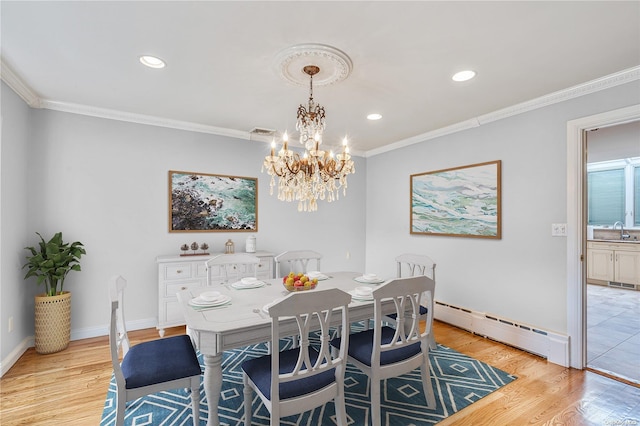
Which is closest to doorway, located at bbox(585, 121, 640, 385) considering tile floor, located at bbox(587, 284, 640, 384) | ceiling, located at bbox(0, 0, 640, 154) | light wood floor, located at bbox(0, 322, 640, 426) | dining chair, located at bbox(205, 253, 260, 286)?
tile floor, located at bbox(587, 284, 640, 384)

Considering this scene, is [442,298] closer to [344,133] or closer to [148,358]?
[344,133]

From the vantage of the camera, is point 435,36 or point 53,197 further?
point 53,197

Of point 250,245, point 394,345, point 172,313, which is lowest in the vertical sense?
point 172,313

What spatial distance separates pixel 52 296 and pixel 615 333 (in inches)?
236

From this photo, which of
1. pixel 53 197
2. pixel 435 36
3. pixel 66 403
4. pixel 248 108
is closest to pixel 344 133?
pixel 248 108

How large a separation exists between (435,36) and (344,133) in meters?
2.31

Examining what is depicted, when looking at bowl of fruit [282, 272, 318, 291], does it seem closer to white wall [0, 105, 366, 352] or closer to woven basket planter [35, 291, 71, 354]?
white wall [0, 105, 366, 352]

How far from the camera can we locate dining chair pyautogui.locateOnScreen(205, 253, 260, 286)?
302 cm

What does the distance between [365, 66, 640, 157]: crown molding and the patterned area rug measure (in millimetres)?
2505

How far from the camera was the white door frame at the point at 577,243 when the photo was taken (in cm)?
278

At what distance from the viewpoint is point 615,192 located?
250 inches

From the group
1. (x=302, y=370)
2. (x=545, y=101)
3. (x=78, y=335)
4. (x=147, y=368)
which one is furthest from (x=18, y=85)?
(x=545, y=101)

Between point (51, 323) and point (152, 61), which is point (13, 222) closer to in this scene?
point (51, 323)

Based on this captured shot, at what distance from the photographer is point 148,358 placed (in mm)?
1920
